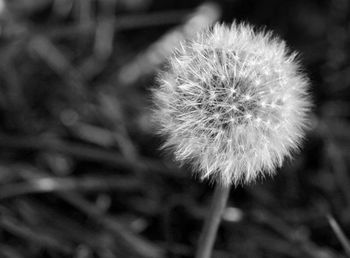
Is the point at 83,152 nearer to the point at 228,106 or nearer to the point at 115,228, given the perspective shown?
the point at 115,228

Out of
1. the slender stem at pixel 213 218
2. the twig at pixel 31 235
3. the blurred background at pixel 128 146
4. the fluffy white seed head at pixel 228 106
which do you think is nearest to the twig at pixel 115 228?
the blurred background at pixel 128 146

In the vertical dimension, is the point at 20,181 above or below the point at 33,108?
below

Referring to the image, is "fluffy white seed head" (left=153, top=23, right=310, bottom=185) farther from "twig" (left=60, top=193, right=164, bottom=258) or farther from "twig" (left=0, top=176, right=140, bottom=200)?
"twig" (left=0, top=176, right=140, bottom=200)

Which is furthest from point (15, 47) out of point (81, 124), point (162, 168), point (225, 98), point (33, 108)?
point (225, 98)

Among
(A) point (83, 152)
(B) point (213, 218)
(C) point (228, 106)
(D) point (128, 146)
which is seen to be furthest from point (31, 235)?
(C) point (228, 106)

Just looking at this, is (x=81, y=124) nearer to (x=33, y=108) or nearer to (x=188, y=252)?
(x=33, y=108)

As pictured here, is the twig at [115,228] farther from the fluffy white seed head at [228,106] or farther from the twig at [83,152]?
the fluffy white seed head at [228,106]
